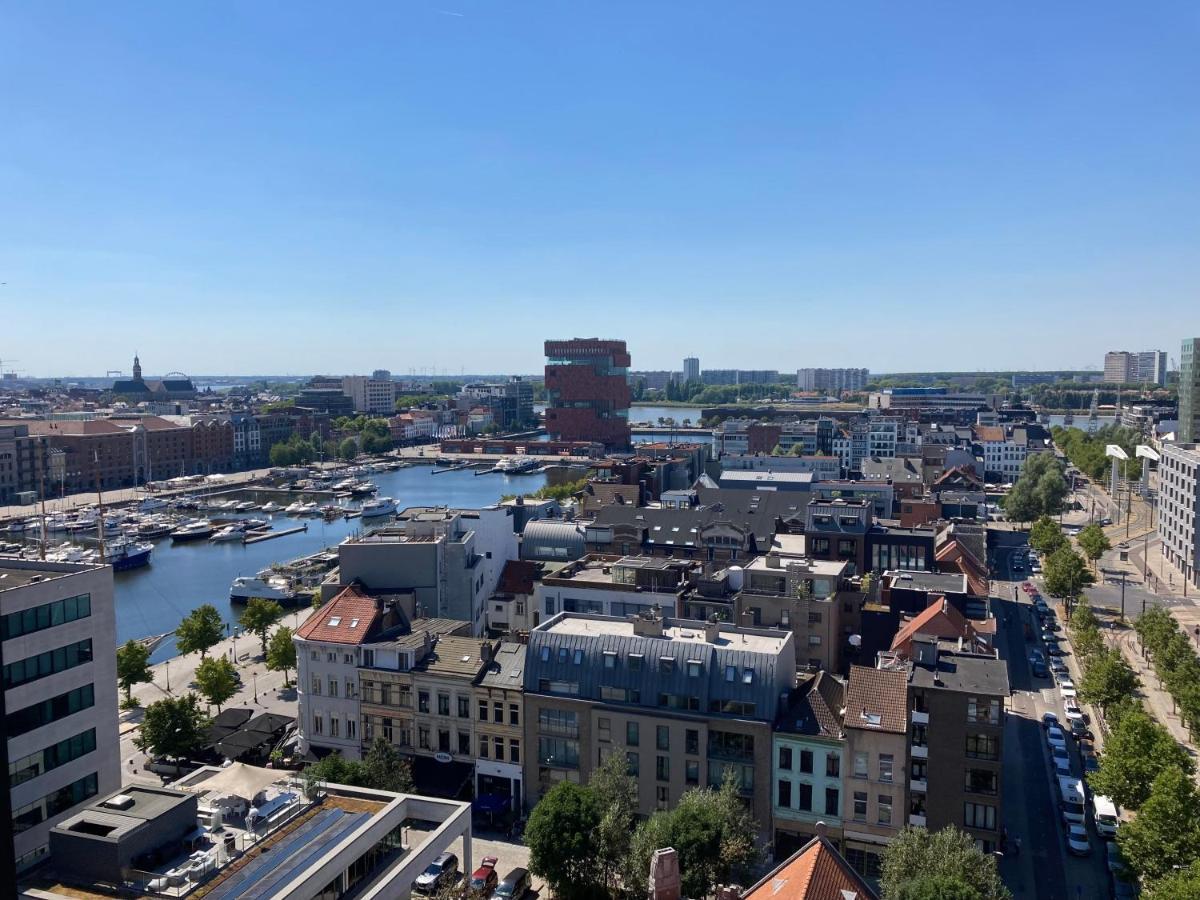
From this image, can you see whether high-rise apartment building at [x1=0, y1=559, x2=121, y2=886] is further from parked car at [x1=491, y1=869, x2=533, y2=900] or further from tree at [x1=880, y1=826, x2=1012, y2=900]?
tree at [x1=880, y1=826, x2=1012, y2=900]

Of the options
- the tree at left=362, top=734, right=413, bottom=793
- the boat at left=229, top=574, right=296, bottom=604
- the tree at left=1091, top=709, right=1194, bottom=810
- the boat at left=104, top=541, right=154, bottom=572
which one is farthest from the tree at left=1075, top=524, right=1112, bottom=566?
the boat at left=104, top=541, right=154, bottom=572

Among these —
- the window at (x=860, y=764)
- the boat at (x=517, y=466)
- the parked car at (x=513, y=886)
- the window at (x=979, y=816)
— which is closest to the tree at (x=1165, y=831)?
the window at (x=979, y=816)

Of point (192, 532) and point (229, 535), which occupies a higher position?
point (192, 532)

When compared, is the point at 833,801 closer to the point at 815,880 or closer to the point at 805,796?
the point at 805,796

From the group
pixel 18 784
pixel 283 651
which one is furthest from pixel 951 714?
pixel 283 651

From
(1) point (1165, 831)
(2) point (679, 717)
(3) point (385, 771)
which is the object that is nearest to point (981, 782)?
(1) point (1165, 831)
